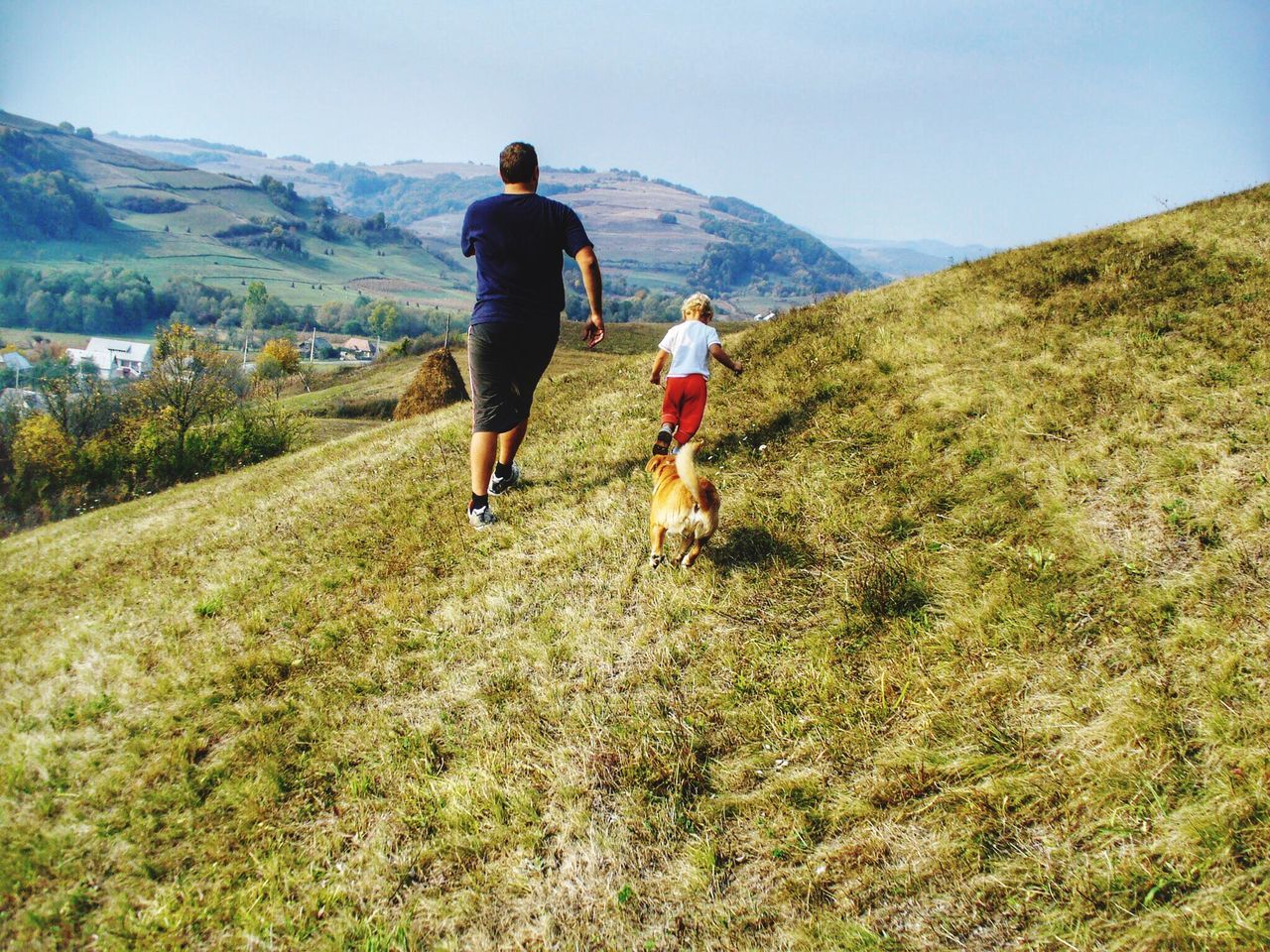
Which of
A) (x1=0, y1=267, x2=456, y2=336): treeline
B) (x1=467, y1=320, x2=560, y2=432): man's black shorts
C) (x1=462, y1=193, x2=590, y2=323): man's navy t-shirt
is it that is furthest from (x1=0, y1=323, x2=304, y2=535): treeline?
(x1=0, y1=267, x2=456, y2=336): treeline

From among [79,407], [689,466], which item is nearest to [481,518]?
[689,466]

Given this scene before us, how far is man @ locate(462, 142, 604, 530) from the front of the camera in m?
7.00

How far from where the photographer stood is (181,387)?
48.2 meters

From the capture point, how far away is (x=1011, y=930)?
310cm

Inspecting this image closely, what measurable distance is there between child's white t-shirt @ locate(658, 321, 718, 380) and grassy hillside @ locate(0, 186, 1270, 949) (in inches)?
49.2

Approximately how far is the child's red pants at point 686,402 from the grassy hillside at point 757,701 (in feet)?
2.03

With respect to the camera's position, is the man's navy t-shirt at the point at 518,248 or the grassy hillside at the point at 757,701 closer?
the grassy hillside at the point at 757,701

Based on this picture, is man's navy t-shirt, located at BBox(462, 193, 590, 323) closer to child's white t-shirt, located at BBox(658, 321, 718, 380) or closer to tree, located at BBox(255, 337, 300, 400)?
child's white t-shirt, located at BBox(658, 321, 718, 380)

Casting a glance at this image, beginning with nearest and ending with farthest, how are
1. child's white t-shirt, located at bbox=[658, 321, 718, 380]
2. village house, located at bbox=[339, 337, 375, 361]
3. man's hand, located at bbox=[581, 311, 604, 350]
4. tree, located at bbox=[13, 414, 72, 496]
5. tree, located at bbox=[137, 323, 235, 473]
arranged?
1. man's hand, located at bbox=[581, 311, 604, 350]
2. child's white t-shirt, located at bbox=[658, 321, 718, 380]
3. tree, located at bbox=[137, 323, 235, 473]
4. tree, located at bbox=[13, 414, 72, 496]
5. village house, located at bbox=[339, 337, 375, 361]

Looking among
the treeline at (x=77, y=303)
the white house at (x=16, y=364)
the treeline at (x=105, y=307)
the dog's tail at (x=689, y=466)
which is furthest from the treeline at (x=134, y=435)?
A: the treeline at (x=77, y=303)

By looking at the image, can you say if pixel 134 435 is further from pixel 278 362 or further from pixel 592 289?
pixel 278 362

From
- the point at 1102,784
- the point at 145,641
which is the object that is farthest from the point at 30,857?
the point at 1102,784

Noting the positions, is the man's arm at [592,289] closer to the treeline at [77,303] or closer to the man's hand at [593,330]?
the man's hand at [593,330]

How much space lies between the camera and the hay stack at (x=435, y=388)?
94.4 ft
